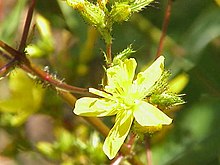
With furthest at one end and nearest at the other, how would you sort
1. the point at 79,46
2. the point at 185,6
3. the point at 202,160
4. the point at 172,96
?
the point at 79,46 < the point at 185,6 < the point at 202,160 < the point at 172,96

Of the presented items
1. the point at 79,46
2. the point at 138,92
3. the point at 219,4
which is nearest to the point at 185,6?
the point at 219,4

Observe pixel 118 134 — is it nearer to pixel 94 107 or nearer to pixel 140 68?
pixel 94 107

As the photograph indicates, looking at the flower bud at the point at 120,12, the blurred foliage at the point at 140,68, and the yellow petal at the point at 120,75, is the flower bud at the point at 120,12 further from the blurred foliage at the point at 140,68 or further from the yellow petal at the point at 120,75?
the blurred foliage at the point at 140,68

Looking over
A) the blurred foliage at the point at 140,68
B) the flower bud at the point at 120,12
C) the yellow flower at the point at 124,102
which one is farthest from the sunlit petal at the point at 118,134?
the blurred foliage at the point at 140,68

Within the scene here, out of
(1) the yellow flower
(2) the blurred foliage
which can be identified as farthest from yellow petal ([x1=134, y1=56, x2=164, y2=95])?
(2) the blurred foliage

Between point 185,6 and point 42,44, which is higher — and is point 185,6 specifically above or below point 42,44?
below

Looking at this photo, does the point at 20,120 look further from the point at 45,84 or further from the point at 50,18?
the point at 45,84

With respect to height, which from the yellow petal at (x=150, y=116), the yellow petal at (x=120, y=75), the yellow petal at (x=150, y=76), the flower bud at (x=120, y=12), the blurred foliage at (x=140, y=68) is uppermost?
the blurred foliage at (x=140, y=68)
